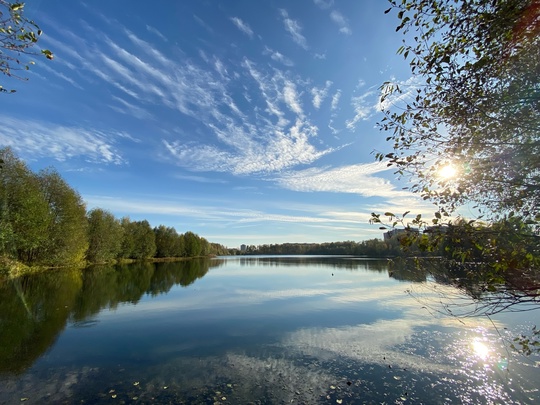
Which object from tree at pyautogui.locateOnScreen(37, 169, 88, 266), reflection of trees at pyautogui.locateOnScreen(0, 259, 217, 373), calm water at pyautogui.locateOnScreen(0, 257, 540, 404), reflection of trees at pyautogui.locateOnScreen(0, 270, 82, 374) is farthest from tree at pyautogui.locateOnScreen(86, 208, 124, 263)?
calm water at pyautogui.locateOnScreen(0, 257, 540, 404)

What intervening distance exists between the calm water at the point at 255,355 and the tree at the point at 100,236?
49661 mm

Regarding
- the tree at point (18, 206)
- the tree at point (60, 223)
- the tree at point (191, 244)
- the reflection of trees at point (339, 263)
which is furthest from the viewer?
the tree at point (191, 244)

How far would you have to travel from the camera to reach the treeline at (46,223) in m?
37.5

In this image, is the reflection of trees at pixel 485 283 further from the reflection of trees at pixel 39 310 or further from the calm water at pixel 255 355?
the reflection of trees at pixel 39 310

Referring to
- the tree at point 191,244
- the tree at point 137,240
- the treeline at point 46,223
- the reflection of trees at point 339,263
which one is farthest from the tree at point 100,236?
the tree at point 191,244

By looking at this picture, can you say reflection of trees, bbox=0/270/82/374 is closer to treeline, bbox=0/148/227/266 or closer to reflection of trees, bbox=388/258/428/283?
treeline, bbox=0/148/227/266

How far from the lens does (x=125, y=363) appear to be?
11.6m

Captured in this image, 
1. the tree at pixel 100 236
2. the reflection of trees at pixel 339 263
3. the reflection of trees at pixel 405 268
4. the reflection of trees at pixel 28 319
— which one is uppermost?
the tree at pixel 100 236

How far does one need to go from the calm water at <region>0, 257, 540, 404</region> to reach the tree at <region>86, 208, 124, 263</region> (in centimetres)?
4966

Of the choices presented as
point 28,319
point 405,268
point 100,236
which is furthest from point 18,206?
point 405,268

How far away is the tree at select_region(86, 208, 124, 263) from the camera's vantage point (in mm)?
69312

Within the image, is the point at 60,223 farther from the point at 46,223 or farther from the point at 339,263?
the point at 339,263

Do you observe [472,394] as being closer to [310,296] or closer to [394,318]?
[394,318]

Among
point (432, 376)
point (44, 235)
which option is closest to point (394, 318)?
point (432, 376)
